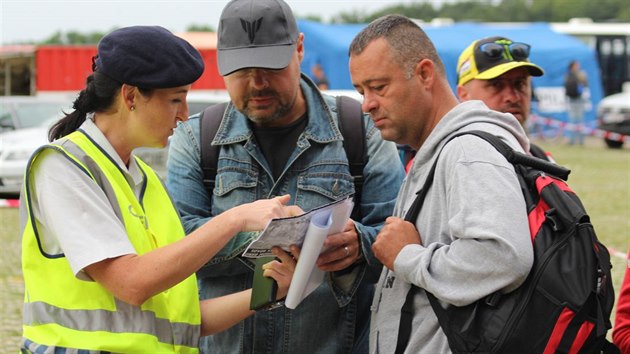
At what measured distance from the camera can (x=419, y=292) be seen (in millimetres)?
2842

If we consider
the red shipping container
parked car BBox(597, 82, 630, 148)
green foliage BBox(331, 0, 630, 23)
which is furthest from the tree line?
parked car BBox(597, 82, 630, 148)

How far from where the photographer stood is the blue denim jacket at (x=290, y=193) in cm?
345

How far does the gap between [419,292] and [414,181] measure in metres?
0.36

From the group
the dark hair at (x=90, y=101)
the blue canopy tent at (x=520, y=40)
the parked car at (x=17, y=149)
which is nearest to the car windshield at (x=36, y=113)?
the parked car at (x=17, y=149)

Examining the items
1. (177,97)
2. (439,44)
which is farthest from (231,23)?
(439,44)

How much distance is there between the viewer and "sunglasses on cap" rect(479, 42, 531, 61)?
4.70 metres

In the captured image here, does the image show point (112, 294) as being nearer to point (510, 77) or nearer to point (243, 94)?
point (243, 94)

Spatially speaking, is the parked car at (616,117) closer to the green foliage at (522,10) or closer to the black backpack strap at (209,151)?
the black backpack strap at (209,151)

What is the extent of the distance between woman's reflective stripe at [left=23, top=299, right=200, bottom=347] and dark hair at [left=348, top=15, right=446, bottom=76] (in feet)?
3.42

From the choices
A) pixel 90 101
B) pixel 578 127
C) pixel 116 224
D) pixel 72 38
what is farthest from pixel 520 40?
pixel 116 224

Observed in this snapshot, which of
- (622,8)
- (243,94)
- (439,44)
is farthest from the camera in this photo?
(622,8)

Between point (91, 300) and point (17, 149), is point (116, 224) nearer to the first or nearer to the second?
point (91, 300)

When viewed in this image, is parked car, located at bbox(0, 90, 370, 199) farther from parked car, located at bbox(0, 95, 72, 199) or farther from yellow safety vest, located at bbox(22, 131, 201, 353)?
yellow safety vest, located at bbox(22, 131, 201, 353)

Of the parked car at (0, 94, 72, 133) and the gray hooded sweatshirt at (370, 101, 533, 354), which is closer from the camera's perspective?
the gray hooded sweatshirt at (370, 101, 533, 354)
